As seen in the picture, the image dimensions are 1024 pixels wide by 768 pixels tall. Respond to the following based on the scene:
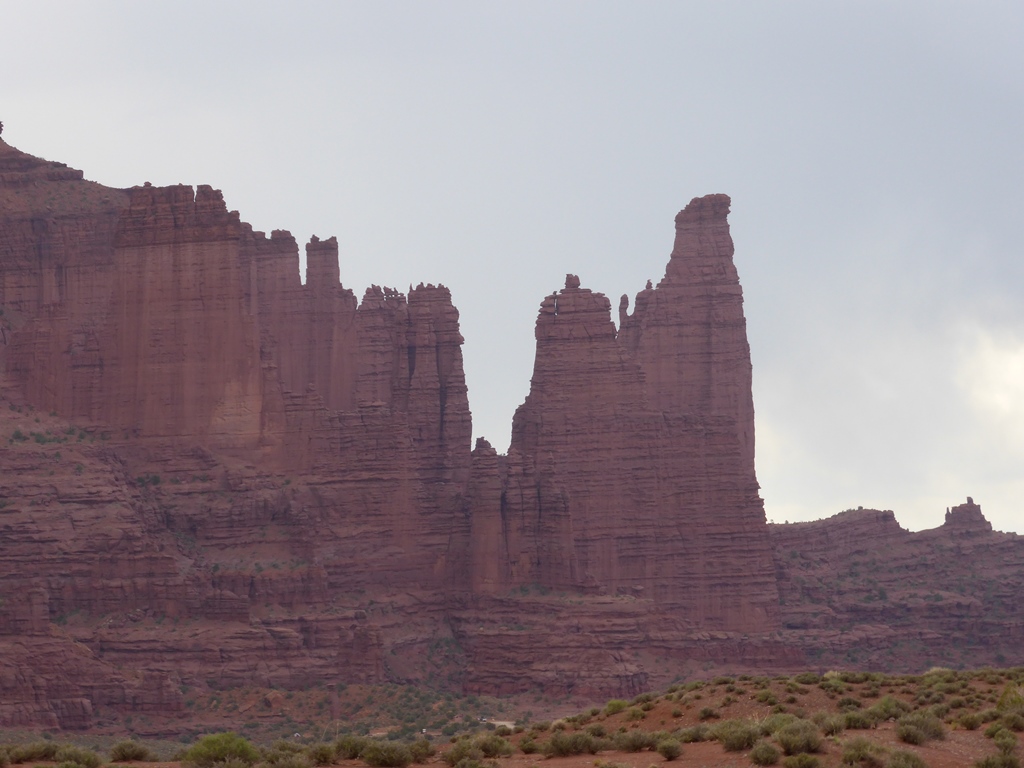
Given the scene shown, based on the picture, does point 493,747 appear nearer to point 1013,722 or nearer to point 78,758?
point 78,758

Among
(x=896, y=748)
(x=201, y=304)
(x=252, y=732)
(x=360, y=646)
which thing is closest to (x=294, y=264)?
(x=201, y=304)

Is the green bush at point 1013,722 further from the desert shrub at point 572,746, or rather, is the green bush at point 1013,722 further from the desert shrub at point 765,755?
the desert shrub at point 572,746

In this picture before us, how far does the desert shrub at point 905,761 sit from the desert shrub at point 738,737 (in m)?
2.86

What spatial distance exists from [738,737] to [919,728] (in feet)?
11.8

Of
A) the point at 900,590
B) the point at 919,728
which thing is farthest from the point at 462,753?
the point at 900,590

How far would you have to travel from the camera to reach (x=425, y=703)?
105m

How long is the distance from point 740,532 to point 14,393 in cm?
2956

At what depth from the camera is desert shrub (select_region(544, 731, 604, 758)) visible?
191ft

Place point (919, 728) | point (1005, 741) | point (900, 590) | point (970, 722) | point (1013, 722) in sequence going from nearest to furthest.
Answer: point (1005, 741), point (919, 728), point (1013, 722), point (970, 722), point (900, 590)

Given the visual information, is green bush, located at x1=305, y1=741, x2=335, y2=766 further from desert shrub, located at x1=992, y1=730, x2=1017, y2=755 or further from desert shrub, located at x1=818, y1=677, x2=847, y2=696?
desert shrub, located at x1=818, y1=677, x2=847, y2=696

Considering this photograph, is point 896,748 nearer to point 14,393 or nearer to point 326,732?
point 326,732

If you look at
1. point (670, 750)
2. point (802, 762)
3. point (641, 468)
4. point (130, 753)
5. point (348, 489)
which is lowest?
point (802, 762)

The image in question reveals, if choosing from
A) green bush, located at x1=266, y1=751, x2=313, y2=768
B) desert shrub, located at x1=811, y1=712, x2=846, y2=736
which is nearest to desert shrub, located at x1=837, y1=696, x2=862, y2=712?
desert shrub, located at x1=811, y1=712, x2=846, y2=736

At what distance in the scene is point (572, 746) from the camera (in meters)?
58.4
